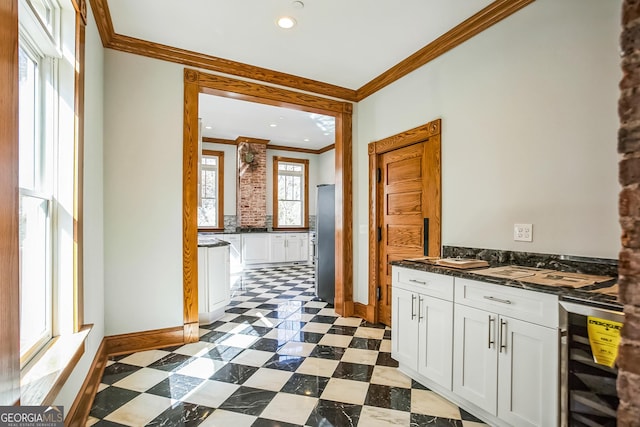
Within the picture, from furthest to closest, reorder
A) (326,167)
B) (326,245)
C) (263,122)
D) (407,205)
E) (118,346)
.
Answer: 1. (326,167)
2. (263,122)
3. (326,245)
4. (407,205)
5. (118,346)

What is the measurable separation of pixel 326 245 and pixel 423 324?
7.94 ft

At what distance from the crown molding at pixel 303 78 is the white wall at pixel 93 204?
16cm

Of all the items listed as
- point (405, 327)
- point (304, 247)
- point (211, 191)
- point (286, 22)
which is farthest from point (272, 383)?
point (211, 191)

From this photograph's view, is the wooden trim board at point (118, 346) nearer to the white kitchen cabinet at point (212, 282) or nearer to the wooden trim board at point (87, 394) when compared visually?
the wooden trim board at point (87, 394)

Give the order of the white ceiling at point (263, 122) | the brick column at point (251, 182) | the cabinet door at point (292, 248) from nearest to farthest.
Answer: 1. the white ceiling at point (263, 122)
2. the brick column at point (251, 182)
3. the cabinet door at point (292, 248)

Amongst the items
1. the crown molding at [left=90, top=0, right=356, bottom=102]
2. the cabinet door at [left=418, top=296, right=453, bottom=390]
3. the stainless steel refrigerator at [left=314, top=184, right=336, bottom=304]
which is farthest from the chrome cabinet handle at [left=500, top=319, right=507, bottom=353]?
the crown molding at [left=90, top=0, right=356, bottom=102]

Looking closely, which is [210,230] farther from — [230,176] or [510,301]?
[510,301]

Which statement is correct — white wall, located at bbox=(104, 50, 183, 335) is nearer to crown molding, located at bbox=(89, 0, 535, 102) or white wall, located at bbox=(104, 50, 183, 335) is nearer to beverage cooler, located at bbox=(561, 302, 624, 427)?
crown molding, located at bbox=(89, 0, 535, 102)

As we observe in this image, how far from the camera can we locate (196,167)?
3162mm

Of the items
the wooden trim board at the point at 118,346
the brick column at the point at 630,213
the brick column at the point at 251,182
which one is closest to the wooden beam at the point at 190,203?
the wooden trim board at the point at 118,346

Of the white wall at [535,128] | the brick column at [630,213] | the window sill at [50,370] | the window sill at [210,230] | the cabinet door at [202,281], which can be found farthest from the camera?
the window sill at [210,230]

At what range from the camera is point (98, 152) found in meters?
2.58

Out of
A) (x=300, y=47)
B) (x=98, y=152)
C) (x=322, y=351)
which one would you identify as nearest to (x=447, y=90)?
(x=300, y=47)

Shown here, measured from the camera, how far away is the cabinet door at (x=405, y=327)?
2387mm
